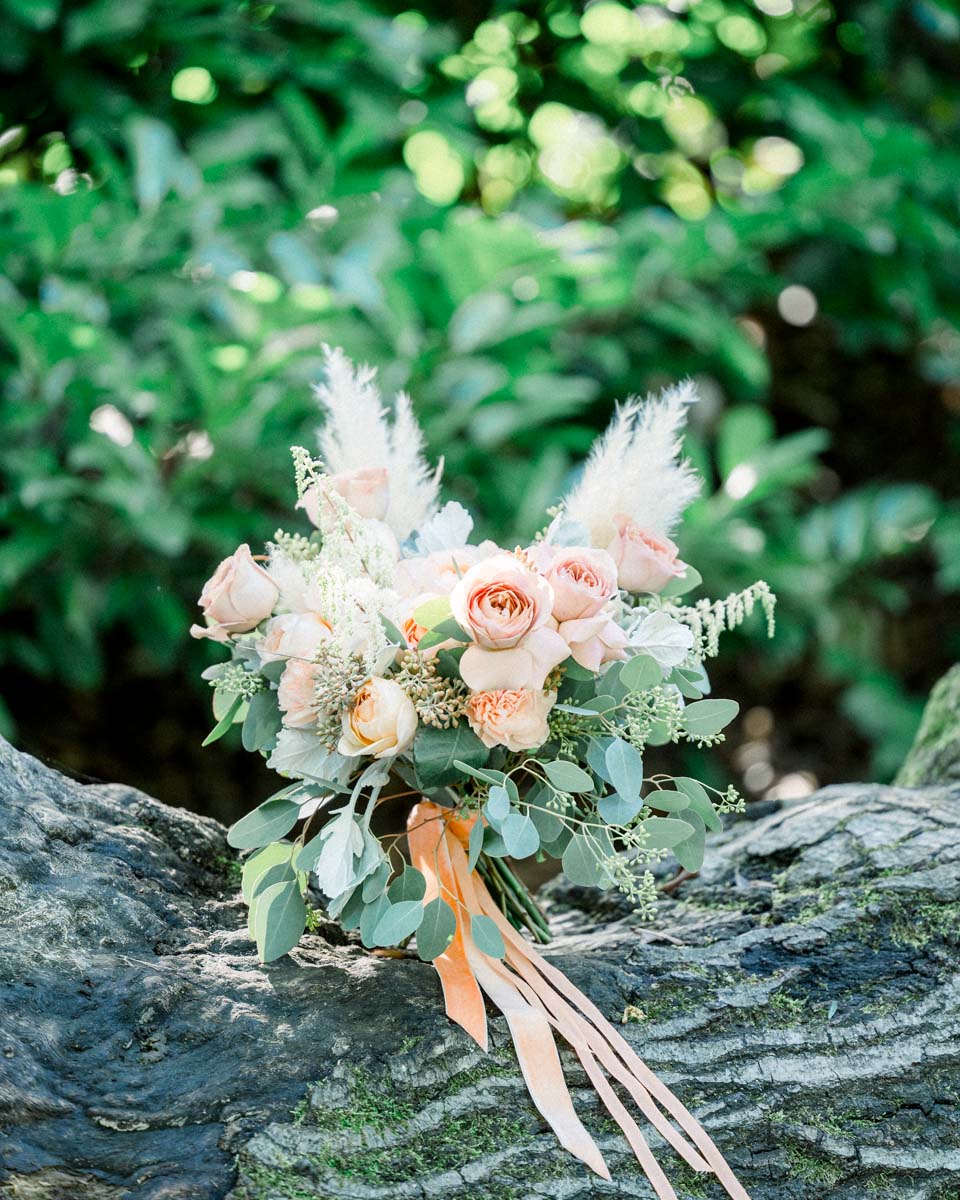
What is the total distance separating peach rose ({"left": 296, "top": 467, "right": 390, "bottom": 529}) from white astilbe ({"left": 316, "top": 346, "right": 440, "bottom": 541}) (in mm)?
23

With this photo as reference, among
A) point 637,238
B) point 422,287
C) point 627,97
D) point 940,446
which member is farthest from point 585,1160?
point 940,446

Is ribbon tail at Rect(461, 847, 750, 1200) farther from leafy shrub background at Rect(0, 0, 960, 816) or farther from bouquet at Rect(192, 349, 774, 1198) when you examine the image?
leafy shrub background at Rect(0, 0, 960, 816)

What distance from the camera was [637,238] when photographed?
9.07ft

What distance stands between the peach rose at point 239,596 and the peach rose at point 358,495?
8 cm

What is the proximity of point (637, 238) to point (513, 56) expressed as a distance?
0.78m

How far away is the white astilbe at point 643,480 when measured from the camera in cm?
118

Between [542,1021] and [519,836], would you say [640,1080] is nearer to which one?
[542,1021]

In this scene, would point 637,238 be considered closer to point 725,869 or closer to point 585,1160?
point 725,869

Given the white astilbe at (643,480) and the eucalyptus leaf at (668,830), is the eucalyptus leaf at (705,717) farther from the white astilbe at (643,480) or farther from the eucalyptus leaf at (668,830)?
the white astilbe at (643,480)

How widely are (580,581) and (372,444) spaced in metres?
0.30

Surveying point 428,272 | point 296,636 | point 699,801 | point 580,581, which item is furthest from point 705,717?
point 428,272

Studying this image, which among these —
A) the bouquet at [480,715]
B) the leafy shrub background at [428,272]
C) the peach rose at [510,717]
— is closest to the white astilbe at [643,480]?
the bouquet at [480,715]

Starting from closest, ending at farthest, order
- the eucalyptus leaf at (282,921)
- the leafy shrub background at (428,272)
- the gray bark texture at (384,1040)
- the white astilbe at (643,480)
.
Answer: the gray bark texture at (384,1040) → the eucalyptus leaf at (282,921) → the white astilbe at (643,480) → the leafy shrub background at (428,272)

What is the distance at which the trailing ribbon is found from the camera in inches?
40.4
